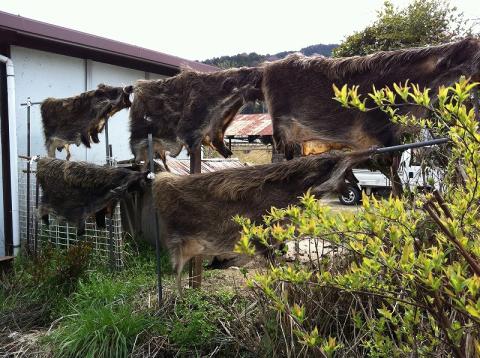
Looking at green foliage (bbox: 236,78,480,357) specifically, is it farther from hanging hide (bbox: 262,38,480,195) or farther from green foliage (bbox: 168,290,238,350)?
green foliage (bbox: 168,290,238,350)

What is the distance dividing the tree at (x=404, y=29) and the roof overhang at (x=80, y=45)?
6.70m

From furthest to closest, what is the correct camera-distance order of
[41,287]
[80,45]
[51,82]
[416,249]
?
[51,82] < [80,45] < [41,287] < [416,249]

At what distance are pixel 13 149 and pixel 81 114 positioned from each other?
4.67 ft

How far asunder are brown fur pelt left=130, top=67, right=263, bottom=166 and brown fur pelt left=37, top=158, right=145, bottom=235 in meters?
0.27

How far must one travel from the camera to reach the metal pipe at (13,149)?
536 centimetres

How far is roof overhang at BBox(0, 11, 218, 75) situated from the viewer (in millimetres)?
5445

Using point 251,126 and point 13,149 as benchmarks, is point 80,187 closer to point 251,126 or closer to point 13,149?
point 13,149

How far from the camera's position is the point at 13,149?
18.1ft

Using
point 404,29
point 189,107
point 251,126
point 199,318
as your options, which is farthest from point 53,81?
point 404,29

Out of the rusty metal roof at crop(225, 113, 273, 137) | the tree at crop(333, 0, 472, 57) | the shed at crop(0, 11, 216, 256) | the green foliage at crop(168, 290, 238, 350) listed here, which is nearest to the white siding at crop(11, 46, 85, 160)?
the shed at crop(0, 11, 216, 256)

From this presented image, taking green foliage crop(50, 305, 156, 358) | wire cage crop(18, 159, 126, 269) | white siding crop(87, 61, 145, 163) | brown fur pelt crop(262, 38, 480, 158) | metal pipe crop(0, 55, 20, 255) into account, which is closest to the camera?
brown fur pelt crop(262, 38, 480, 158)

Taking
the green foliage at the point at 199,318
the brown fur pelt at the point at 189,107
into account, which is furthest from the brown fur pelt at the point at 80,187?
the green foliage at the point at 199,318

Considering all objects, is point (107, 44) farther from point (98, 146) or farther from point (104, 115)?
point (104, 115)

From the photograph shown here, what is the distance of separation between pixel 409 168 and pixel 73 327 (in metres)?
2.78
